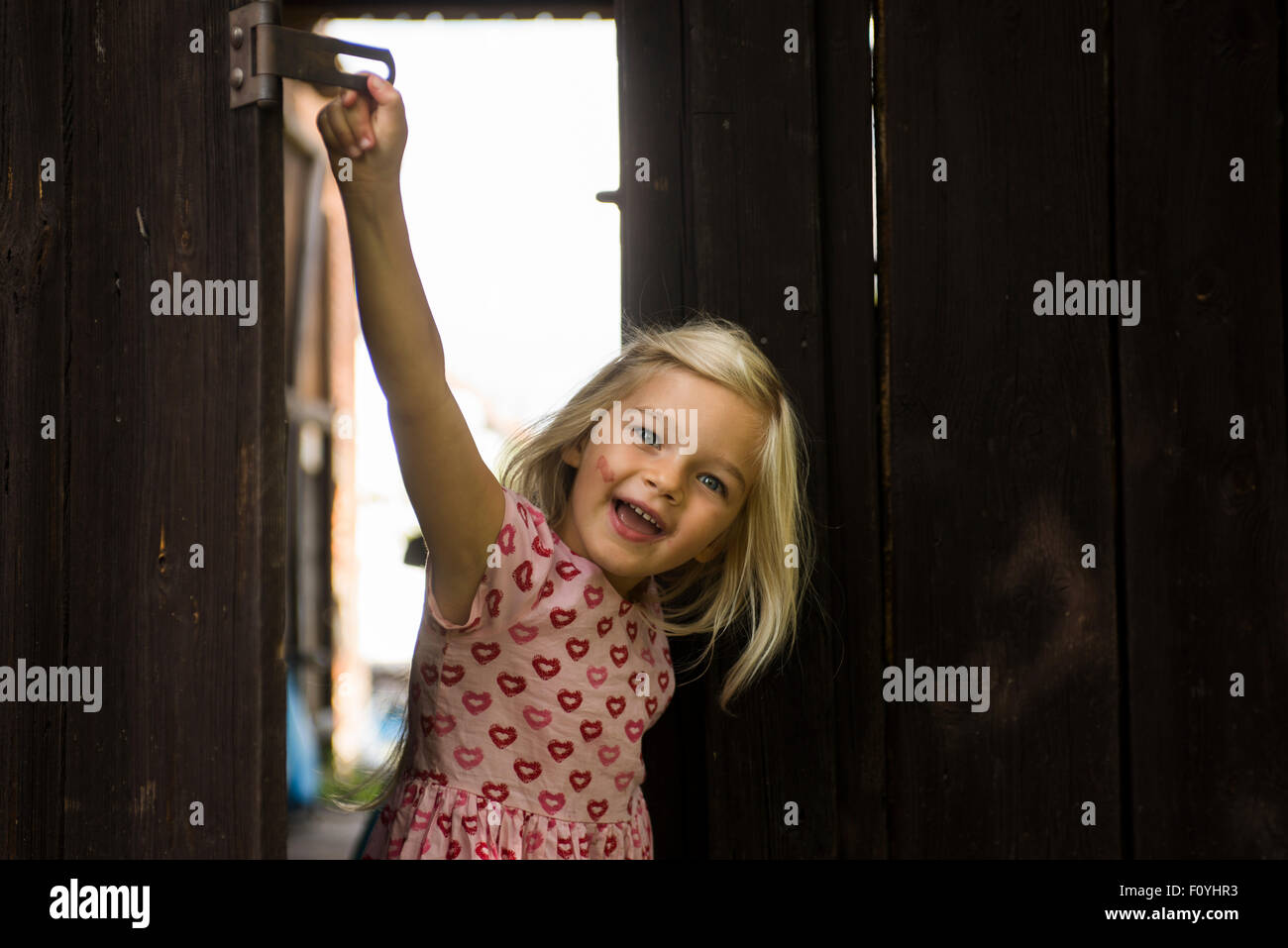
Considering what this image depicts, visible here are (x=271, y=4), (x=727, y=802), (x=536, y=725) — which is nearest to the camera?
(x=271, y=4)

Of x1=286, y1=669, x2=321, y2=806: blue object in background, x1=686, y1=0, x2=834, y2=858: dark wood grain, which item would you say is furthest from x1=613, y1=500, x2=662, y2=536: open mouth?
x1=286, y1=669, x2=321, y2=806: blue object in background

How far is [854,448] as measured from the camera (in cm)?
163

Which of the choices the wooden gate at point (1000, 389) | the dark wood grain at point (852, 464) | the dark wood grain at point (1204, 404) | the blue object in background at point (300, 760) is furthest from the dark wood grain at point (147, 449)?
the blue object in background at point (300, 760)

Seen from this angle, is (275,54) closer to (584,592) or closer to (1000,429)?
(584,592)

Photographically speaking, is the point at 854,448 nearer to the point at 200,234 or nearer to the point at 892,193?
the point at 892,193

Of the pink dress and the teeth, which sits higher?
the teeth

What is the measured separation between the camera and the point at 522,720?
1400 mm

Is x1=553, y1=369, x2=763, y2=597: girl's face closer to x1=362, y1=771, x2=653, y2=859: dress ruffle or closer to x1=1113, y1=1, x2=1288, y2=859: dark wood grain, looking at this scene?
x1=362, y1=771, x2=653, y2=859: dress ruffle

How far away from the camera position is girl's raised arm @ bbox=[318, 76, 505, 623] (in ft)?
3.58

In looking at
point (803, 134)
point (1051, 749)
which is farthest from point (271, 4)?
point (1051, 749)

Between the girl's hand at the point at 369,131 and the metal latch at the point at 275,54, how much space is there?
0.02 meters

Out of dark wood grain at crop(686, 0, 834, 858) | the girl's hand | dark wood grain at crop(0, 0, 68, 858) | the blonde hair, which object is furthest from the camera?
dark wood grain at crop(686, 0, 834, 858)

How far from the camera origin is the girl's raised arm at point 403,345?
109cm

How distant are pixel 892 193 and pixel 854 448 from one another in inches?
16.3
